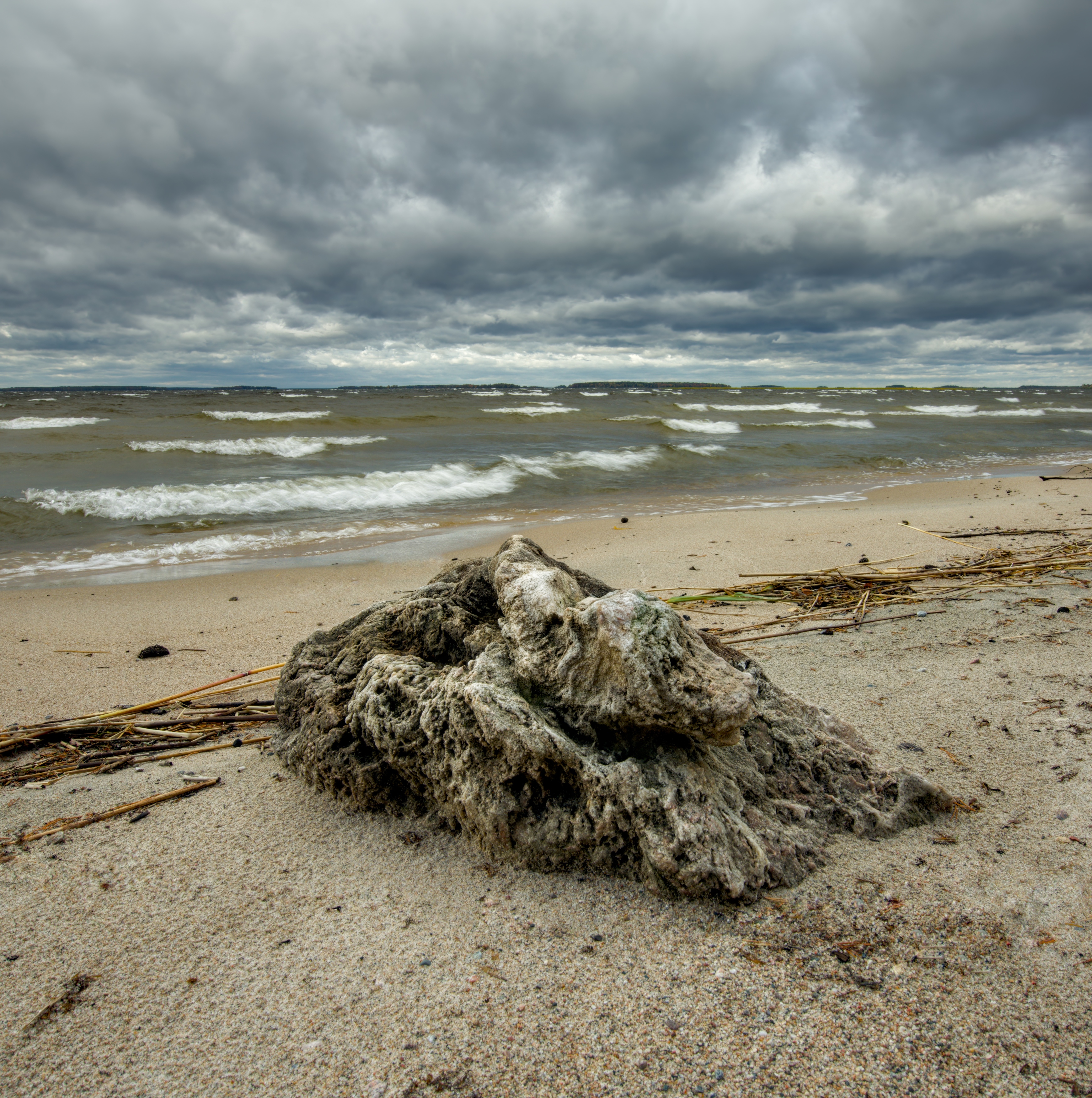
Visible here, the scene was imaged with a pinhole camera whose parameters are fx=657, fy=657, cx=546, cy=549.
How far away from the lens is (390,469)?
15086 millimetres

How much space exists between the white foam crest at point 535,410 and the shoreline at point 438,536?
2260 cm

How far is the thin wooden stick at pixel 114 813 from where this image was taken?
2379 millimetres

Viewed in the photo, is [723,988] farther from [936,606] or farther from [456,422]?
[456,422]

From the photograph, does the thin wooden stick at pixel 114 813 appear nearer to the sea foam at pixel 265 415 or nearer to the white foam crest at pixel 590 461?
the white foam crest at pixel 590 461

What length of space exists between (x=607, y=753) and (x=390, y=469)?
13815 millimetres

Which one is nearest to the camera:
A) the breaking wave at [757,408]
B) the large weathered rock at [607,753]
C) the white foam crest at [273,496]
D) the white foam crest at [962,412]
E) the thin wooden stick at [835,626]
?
the large weathered rock at [607,753]

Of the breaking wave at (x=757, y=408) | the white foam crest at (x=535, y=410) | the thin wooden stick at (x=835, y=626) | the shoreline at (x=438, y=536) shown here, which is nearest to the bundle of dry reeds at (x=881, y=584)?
the thin wooden stick at (x=835, y=626)

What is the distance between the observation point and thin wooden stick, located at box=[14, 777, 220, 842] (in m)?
2.38

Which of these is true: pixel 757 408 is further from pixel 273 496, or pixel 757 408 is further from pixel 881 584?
pixel 881 584

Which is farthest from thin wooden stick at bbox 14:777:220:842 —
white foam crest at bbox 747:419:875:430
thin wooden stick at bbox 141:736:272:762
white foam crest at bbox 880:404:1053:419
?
white foam crest at bbox 880:404:1053:419

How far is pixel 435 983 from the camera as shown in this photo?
66.9 inches

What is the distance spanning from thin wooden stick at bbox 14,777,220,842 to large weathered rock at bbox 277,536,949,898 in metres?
0.47

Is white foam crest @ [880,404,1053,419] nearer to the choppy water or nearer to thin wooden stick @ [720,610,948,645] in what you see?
the choppy water

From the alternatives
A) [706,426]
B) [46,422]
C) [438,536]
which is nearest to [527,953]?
[438,536]
